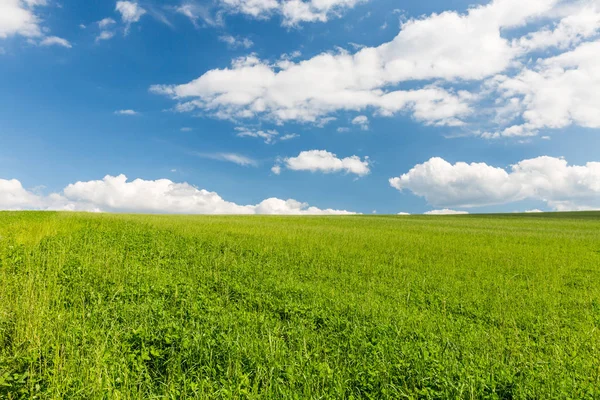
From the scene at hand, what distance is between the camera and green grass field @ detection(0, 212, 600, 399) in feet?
23.5

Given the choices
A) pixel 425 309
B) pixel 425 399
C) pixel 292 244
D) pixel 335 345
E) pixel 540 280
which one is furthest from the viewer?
pixel 292 244

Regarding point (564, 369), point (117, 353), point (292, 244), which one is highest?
point (292, 244)

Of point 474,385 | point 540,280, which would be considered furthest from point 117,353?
point 540,280

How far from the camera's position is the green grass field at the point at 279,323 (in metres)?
7.15

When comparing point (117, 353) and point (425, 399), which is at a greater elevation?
point (117, 353)

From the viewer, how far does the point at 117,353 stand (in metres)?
7.97

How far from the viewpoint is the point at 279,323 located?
1002cm

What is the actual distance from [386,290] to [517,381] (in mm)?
6333

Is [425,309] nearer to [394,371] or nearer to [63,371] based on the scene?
[394,371]

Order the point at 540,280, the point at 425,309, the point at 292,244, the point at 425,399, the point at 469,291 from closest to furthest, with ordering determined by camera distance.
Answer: the point at 425,399 → the point at 425,309 → the point at 469,291 → the point at 540,280 → the point at 292,244

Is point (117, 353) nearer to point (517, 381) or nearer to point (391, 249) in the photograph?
point (517, 381)

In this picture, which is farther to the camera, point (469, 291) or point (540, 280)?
point (540, 280)

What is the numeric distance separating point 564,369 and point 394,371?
414cm

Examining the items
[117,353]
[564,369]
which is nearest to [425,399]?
[564,369]
